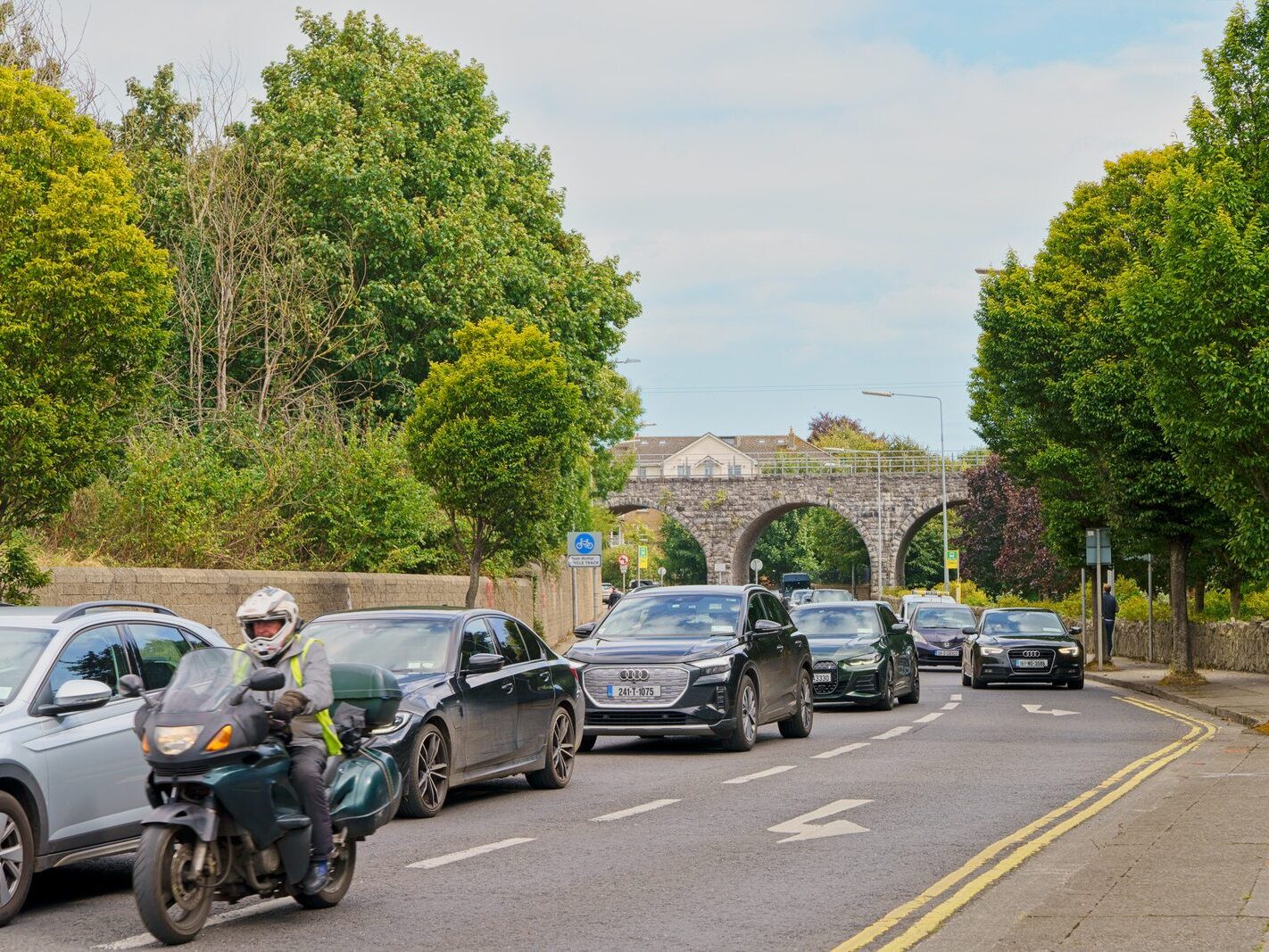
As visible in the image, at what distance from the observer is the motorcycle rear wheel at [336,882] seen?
7.83 meters

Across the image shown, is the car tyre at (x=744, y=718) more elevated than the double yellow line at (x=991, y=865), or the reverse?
the car tyre at (x=744, y=718)

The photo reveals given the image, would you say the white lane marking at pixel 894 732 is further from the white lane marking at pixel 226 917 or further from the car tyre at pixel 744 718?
the white lane marking at pixel 226 917

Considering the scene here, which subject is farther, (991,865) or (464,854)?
(464,854)

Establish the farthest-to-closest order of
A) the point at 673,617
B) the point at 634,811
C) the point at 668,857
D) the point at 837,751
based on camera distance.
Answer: the point at 673,617 < the point at 837,751 < the point at 634,811 < the point at 668,857

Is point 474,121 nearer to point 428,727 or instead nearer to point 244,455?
point 244,455

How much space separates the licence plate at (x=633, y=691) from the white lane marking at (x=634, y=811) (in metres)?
3.49

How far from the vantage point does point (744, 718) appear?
16469 mm

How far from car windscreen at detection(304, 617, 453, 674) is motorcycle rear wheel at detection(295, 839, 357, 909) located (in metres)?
4.07

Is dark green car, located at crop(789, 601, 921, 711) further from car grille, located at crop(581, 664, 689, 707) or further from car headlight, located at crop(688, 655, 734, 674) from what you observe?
car grille, located at crop(581, 664, 689, 707)

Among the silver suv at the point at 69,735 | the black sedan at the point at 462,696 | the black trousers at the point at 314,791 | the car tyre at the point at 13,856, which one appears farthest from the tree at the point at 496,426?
the black trousers at the point at 314,791

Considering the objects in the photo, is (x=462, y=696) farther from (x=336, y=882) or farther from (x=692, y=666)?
(x=692, y=666)

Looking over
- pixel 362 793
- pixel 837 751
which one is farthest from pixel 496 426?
pixel 362 793

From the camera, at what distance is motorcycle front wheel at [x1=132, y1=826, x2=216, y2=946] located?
673cm

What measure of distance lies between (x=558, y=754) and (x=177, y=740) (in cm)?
689
